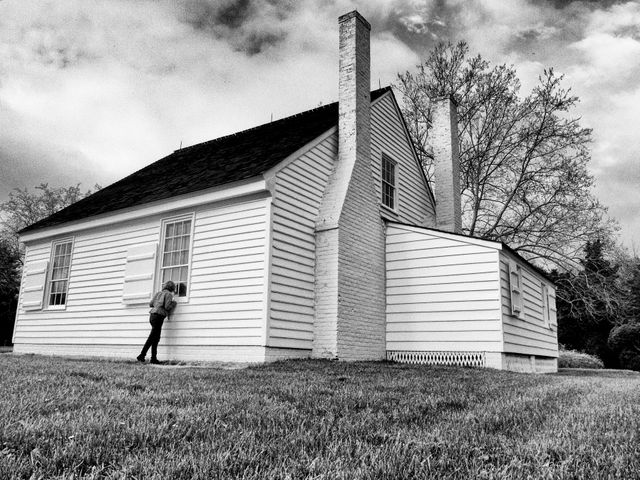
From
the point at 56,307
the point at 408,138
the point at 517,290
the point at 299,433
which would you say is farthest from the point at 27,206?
the point at 299,433

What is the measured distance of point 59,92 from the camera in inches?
766

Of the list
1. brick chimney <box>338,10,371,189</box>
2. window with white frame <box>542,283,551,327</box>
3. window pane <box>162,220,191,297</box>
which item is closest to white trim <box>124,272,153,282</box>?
window pane <box>162,220,191,297</box>

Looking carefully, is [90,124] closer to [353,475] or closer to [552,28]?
[552,28]

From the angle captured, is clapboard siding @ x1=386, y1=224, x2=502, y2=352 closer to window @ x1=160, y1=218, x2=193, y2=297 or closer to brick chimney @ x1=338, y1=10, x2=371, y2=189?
brick chimney @ x1=338, y1=10, x2=371, y2=189

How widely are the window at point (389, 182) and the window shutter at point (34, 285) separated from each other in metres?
9.95

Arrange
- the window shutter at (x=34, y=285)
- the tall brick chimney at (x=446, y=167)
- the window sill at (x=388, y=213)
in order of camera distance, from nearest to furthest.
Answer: the window sill at (x=388, y=213) < the window shutter at (x=34, y=285) < the tall brick chimney at (x=446, y=167)

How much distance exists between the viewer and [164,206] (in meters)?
12.9

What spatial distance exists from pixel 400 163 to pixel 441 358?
651cm

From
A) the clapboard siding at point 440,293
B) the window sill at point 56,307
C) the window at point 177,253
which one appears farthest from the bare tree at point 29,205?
the clapboard siding at point 440,293

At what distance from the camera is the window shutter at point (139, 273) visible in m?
12.9

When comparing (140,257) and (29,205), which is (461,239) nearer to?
(140,257)

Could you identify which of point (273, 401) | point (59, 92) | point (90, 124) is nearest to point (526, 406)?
point (273, 401)

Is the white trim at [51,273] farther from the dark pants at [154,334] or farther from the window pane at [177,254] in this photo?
the dark pants at [154,334]

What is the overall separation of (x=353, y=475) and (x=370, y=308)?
1082 centimetres
